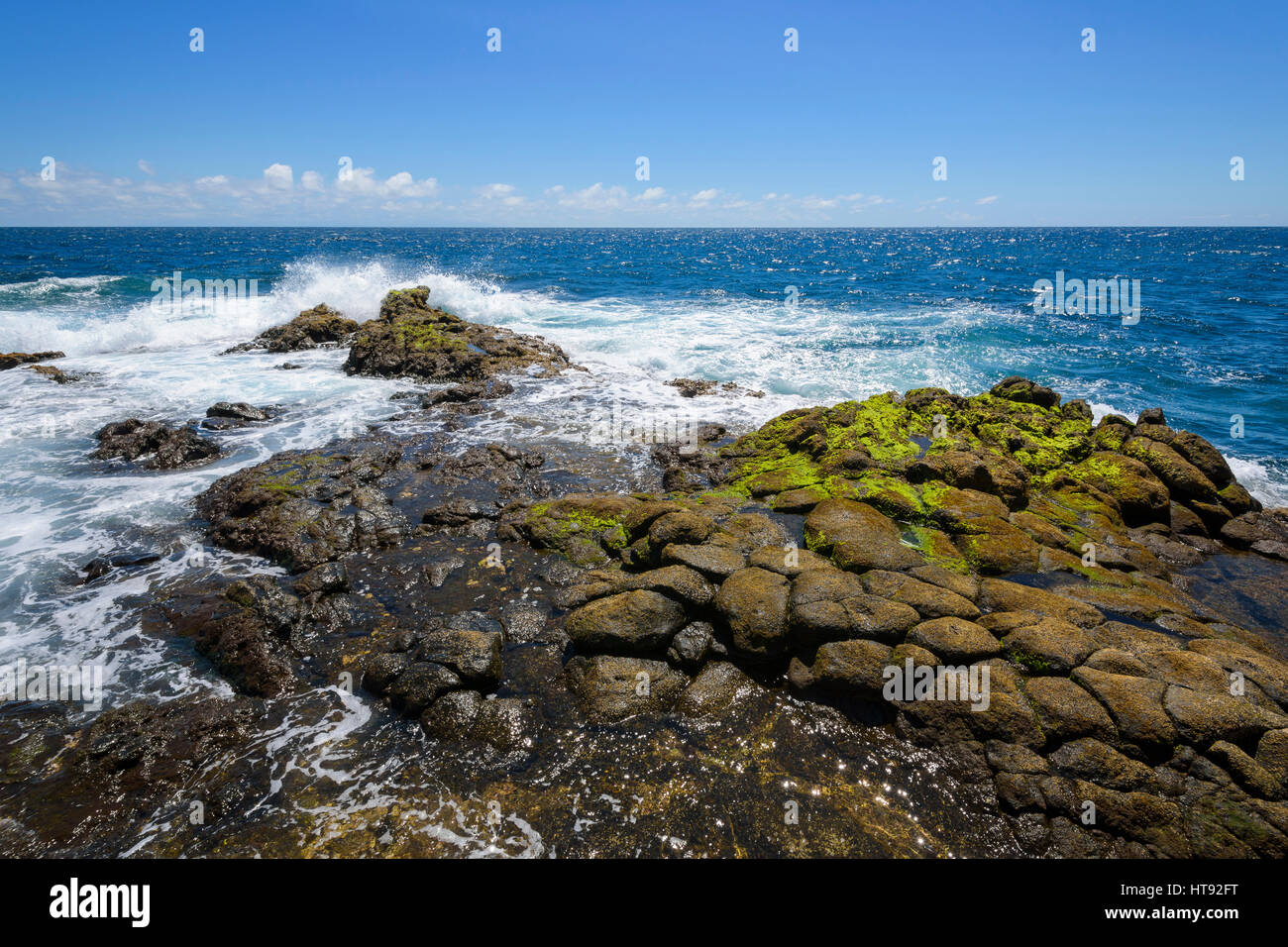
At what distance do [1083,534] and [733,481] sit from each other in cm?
646

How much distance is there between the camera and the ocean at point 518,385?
9.57 m

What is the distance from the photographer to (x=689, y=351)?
25922mm

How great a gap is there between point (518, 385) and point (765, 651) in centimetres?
1530

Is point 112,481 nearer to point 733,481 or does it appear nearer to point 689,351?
point 733,481

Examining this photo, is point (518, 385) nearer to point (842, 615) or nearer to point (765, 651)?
point (765, 651)

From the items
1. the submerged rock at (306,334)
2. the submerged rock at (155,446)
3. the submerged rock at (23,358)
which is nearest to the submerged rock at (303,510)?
the submerged rock at (155,446)

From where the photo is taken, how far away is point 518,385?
2033cm

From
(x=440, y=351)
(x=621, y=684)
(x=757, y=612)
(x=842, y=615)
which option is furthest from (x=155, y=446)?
(x=842, y=615)

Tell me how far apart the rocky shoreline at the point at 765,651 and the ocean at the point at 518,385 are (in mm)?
964

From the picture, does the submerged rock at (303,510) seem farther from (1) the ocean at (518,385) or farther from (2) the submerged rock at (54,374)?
(2) the submerged rock at (54,374)

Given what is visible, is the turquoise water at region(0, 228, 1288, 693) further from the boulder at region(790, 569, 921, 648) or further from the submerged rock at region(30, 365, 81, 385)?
the boulder at region(790, 569, 921, 648)

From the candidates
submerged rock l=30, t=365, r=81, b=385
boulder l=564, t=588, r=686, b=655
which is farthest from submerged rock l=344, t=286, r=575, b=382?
boulder l=564, t=588, r=686, b=655

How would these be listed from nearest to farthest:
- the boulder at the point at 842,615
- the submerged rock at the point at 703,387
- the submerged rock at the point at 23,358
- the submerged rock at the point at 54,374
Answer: the boulder at the point at 842,615 < the submerged rock at the point at 54,374 < the submerged rock at the point at 703,387 < the submerged rock at the point at 23,358
